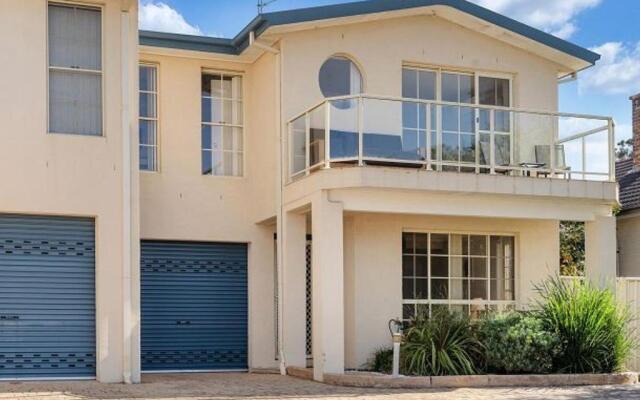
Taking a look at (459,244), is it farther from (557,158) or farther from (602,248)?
(602,248)

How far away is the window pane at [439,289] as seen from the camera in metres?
18.2

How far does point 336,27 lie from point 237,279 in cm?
515

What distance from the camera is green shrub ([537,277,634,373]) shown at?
621 inches

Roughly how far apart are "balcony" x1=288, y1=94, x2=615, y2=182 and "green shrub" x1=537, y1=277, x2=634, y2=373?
2517 millimetres

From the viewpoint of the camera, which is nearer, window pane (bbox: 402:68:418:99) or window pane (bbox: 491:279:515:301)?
window pane (bbox: 402:68:418:99)

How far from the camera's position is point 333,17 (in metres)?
17.2

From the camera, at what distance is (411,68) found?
1856cm

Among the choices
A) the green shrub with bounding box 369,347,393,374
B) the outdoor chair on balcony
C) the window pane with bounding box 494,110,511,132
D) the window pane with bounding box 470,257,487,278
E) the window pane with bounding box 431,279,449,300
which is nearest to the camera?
the green shrub with bounding box 369,347,393,374

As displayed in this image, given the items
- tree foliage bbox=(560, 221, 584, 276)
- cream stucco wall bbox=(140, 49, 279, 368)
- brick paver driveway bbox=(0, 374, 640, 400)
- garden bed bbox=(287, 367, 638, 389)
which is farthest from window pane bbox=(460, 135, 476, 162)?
tree foliage bbox=(560, 221, 584, 276)

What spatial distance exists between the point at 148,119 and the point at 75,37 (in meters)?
2.84

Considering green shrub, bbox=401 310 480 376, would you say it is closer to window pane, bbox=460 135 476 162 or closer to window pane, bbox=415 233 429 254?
window pane, bbox=415 233 429 254

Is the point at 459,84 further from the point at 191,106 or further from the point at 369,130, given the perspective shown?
the point at 191,106

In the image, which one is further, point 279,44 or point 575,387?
point 279,44

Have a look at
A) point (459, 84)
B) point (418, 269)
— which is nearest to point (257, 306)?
point (418, 269)
